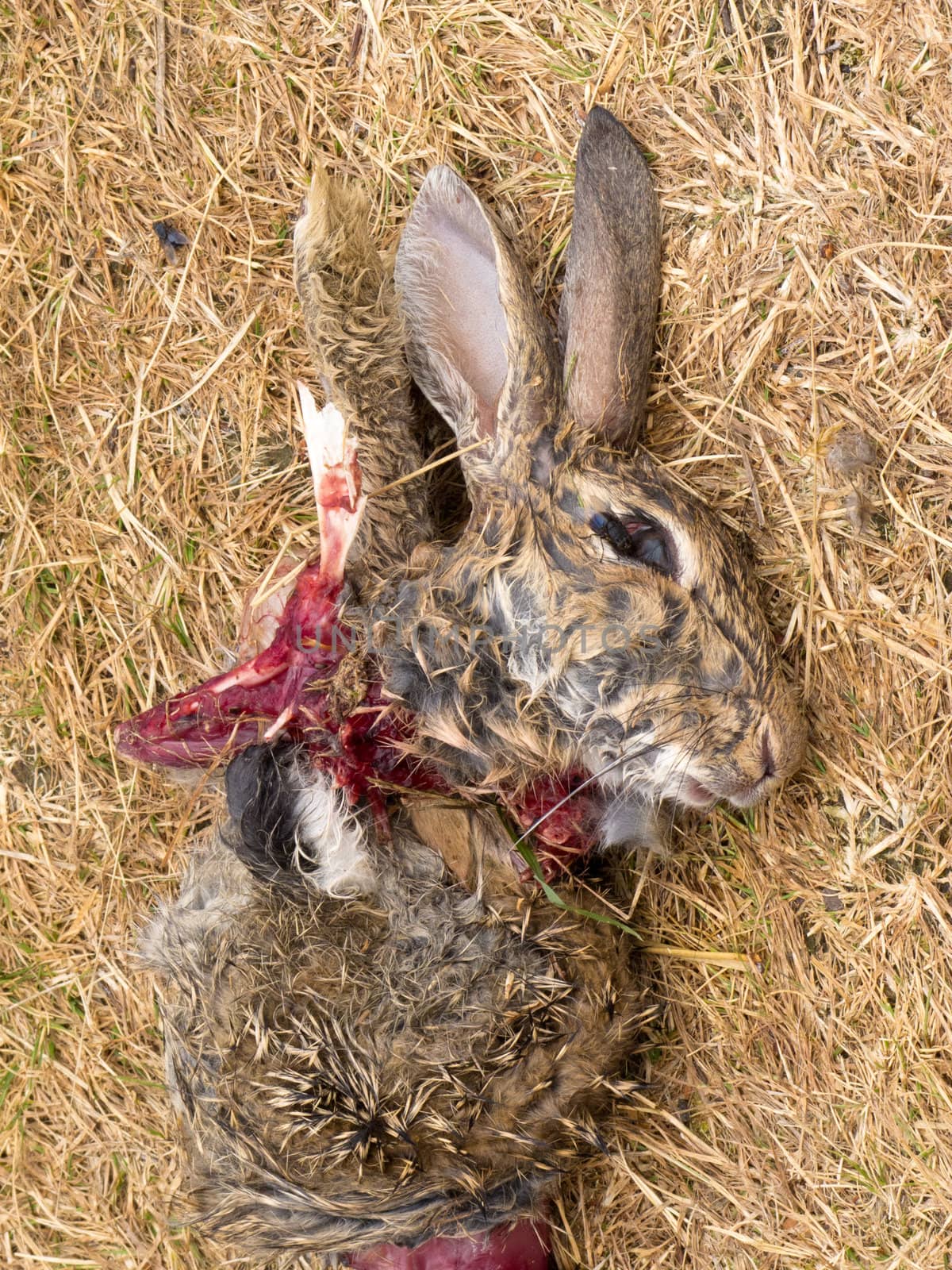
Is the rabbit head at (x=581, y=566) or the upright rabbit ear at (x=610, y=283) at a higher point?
the upright rabbit ear at (x=610, y=283)

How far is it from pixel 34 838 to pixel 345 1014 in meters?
1.55

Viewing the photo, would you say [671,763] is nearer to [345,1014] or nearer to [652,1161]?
[345,1014]

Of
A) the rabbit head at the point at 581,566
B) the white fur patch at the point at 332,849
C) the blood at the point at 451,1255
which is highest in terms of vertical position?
the rabbit head at the point at 581,566

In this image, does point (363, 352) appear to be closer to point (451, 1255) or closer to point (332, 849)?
Result: point (332, 849)

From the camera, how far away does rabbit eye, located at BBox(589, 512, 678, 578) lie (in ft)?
9.32

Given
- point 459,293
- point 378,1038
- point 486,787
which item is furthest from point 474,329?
point 378,1038

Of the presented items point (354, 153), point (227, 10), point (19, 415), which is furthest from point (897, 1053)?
point (227, 10)

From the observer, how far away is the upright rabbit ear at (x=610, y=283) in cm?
304

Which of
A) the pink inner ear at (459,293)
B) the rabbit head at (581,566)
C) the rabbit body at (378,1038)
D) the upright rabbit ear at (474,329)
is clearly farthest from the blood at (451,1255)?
the pink inner ear at (459,293)

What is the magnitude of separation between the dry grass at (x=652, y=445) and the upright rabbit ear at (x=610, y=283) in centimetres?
13

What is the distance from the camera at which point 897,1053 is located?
10.1 feet

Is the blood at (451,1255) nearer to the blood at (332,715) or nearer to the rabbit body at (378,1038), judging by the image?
the rabbit body at (378,1038)

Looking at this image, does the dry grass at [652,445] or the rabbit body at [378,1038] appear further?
the dry grass at [652,445]

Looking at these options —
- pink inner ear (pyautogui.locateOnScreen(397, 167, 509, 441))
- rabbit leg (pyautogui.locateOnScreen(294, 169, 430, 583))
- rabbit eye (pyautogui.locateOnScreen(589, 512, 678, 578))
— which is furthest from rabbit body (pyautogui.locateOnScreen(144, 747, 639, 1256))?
pink inner ear (pyautogui.locateOnScreen(397, 167, 509, 441))
